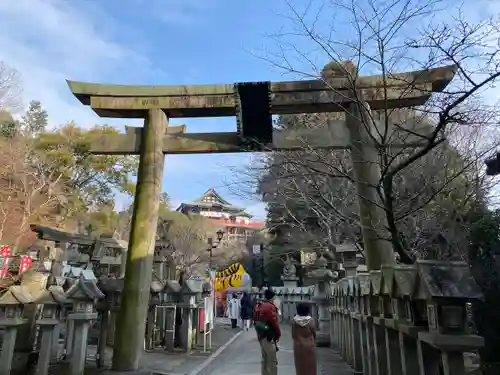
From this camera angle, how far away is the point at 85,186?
1140 inches

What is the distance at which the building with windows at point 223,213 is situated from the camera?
60.6 m

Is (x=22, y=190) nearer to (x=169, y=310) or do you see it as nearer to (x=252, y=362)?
(x=169, y=310)

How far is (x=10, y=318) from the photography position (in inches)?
279

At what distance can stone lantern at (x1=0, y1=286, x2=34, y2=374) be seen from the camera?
684 centimetres

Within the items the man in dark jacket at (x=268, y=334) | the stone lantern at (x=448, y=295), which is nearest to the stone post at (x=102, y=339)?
the man in dark jacket at (x=268, y=334)

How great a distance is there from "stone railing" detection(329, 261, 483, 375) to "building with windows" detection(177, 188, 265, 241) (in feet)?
176

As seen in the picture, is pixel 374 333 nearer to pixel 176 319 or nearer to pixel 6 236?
pixel 176 319

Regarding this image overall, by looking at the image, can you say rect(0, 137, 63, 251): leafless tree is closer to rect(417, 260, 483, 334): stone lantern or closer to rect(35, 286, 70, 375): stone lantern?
rect(35, 286, 70, 375): stone lantern

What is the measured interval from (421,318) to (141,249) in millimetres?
5051

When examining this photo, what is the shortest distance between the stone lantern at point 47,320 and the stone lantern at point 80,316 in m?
0.42

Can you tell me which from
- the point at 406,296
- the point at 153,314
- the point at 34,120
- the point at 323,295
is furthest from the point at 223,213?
the point at 406,296

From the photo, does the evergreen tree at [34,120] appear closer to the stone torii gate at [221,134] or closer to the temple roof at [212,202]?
the stone torii gate at [221,134]

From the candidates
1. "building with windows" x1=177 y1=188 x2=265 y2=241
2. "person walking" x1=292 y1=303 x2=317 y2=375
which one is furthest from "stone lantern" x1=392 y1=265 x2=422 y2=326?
"building with windows" x1=177 y1=188 x2=265 y2=241

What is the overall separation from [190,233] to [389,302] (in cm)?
3394
